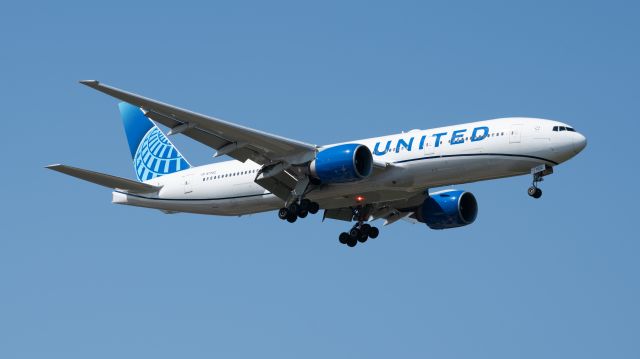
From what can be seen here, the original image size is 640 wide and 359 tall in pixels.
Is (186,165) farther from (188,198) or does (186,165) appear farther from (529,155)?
(529,155)

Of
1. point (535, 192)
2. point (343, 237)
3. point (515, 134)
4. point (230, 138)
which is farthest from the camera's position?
point (343, 237)

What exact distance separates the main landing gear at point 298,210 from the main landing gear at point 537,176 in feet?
27.4

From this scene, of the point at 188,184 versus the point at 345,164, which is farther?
the point at 188,184

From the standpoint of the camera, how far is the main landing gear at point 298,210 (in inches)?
1832

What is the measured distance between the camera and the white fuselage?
4362cm

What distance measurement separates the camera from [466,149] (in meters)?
44.0

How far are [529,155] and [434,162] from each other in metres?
3.39

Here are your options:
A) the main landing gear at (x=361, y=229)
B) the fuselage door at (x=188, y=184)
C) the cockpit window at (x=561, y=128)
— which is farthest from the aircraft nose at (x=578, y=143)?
the fuselage door at (x=188, y=184)

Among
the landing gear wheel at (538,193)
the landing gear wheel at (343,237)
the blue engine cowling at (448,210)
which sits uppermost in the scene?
the blue engine cowling at (448,210)

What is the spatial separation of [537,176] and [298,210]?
9.09m

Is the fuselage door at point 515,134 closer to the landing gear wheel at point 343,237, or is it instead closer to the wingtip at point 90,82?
the landing gear wheel at point 343,237

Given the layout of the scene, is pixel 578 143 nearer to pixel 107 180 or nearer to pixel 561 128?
pixel 561 128

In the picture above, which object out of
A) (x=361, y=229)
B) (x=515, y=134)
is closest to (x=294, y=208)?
(x=361, y=229)

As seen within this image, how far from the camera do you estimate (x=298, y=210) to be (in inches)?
1832
